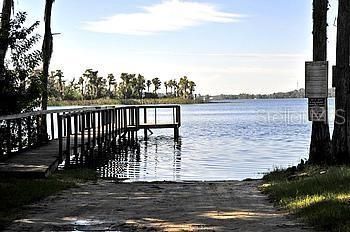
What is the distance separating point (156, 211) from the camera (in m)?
8.45

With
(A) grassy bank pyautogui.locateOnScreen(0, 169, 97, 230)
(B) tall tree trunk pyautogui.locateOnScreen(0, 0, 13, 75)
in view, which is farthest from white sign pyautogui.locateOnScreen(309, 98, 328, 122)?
(B) tall tree trunk pyautogui.locateOnScreen(0, 0, 13, 75)

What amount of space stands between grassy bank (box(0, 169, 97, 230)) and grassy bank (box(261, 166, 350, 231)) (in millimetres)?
3695

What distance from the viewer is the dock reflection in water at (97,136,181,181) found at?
18.5 m

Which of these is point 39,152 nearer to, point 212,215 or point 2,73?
point 2,73

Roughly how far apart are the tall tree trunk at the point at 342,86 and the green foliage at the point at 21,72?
8.16m

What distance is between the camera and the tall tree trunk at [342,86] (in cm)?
1266

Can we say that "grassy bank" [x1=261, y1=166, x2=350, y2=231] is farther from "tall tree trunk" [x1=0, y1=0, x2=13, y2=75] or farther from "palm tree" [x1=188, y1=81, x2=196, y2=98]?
"palm tree" [x1=188, y1=81, x2=196, y2=98]

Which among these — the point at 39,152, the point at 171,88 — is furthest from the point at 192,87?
the point at 39,152

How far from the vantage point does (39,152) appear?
16.1 meters

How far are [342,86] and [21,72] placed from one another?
8.63 meters

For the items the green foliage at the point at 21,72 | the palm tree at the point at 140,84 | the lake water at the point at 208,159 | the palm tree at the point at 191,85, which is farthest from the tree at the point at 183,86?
the green foliage at the point at 21,72

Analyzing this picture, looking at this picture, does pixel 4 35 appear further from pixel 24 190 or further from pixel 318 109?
pixel 318 109

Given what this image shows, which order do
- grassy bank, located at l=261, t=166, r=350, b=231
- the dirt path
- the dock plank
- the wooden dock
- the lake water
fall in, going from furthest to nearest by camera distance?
the lake water
the wooden dock
the dock plank
the dirt path
grassy bank, located at l=261, t=166, r=350, b=231

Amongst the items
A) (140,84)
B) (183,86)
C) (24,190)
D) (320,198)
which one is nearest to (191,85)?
(183,86)
